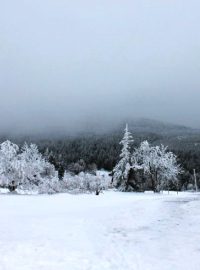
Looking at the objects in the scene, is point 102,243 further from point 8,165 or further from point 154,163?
point 154,163

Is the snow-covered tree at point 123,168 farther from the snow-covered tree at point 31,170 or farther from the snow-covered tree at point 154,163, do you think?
the snow-covered tree at point 31,170

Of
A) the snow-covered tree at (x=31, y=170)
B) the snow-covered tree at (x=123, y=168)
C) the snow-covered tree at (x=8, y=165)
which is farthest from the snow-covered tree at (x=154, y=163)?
the snow-covered tree at (x=8, y=165)

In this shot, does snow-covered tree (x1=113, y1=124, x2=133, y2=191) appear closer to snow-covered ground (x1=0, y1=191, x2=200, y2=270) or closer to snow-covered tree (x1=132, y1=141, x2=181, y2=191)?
snow-covered tree (x1=132, y1=141, x2=181, y2=191)

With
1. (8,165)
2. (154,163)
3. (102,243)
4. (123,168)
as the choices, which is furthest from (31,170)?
(102,243)

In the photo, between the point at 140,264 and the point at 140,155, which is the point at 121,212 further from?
the point at 140,155

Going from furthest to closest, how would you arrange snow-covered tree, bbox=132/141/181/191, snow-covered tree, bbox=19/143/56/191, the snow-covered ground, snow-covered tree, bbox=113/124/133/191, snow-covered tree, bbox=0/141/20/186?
snow-covered tree, bbox=132/141/181/191, snow-covered tree, bbox=113/124/133/191, snow-covered tree, bbox=19/143/56/191, snow-covered tree, bbox=0/141/20/186, the snow-covered ground

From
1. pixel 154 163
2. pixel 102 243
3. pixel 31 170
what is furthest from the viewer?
pixel 154 163

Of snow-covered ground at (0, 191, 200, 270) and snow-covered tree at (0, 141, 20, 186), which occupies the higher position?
snow-covered tree at (0, 141, 20, 186)

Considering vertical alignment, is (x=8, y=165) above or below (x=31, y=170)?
above

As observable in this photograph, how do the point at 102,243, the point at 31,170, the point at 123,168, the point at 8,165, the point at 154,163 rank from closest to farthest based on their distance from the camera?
1. the point at 102,243
2. the point at 8,165
3. the point at 31,170
4. the point at 123,168
5. the point at 154,163

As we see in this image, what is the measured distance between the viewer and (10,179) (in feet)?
203

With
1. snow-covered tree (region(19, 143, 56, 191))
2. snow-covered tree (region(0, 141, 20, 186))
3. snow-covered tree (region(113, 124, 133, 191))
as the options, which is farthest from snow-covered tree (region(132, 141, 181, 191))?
snow-covered tree (region(0, 141, 20, 186))

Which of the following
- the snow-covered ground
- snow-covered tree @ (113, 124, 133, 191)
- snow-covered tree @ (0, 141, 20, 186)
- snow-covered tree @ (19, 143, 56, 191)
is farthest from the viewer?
snow-covered tree @ (113, 124, 133, 191)

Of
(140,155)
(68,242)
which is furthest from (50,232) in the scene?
(140,155)
